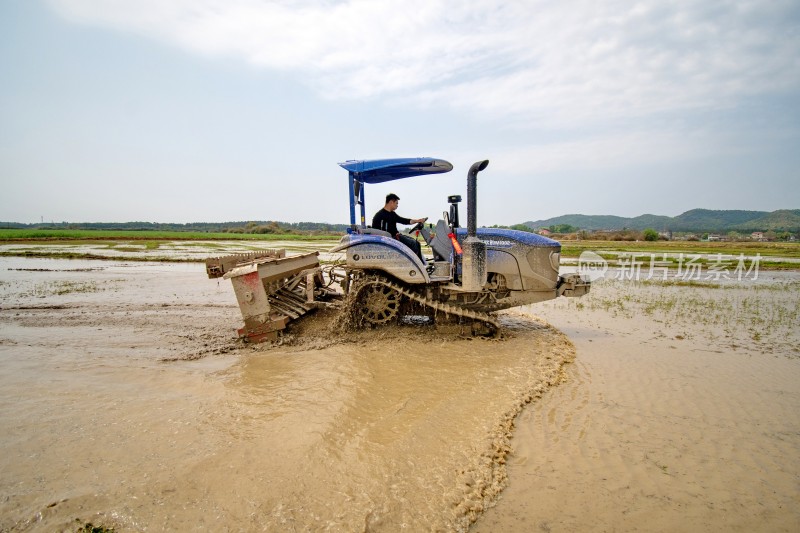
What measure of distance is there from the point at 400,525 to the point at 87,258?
2449 centimetres

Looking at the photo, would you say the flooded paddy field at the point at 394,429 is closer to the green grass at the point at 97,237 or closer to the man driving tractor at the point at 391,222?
the man driving tractor at the point at 391,222

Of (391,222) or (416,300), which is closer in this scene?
(416,300)

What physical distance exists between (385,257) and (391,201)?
115cm

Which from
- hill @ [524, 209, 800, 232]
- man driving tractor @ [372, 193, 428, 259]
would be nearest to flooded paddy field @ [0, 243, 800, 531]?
man driving tractor @ [372, 193, 428, 259]

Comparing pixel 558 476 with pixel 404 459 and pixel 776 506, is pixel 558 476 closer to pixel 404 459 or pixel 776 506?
pixel 404 459

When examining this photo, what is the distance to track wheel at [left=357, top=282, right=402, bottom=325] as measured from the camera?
20.1 feet

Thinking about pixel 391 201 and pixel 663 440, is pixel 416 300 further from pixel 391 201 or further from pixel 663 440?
pixel 663 440

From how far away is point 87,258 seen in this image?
20578 millimetres

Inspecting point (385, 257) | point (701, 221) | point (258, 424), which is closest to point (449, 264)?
point (385, 257)

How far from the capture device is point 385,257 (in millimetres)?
5867

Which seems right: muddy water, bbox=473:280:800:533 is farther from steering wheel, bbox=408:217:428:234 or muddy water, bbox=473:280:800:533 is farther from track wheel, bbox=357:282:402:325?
steering wheel, bbox=408:217:428:234

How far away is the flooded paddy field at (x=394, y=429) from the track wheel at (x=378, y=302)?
0.92ft

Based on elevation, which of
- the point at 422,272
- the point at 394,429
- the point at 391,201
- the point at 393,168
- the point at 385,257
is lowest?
the point at 394,429

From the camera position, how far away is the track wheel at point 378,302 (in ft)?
20.1
